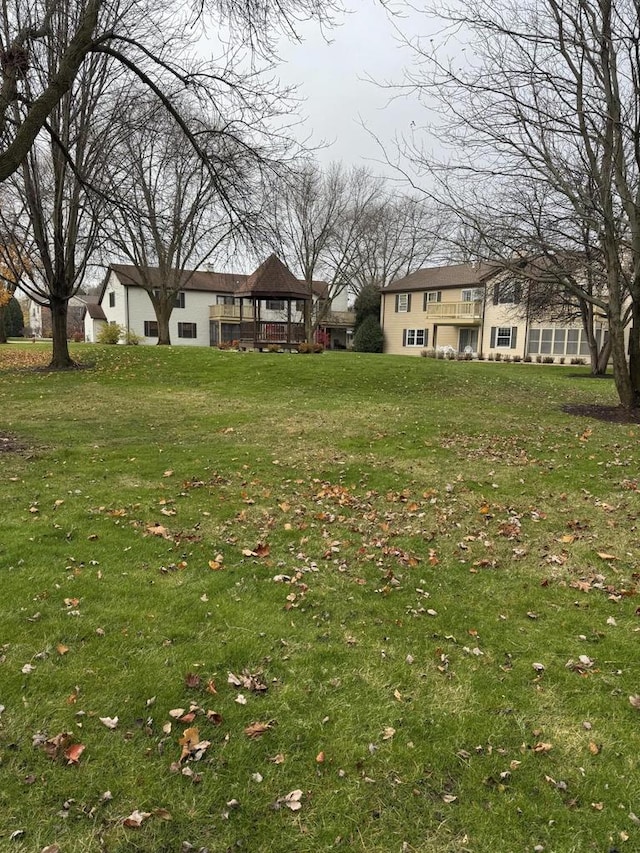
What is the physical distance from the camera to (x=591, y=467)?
25.5 ft

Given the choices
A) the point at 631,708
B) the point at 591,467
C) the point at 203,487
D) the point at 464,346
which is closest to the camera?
the point at 631,708

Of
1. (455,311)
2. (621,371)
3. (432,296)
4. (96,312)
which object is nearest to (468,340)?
(455,311)

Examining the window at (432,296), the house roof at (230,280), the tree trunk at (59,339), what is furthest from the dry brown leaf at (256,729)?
the window at (432,296)

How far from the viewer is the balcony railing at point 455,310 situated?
3638cm

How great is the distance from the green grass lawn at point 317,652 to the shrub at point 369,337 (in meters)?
34.2

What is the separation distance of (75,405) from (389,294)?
108 ft

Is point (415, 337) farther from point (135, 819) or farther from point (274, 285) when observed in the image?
point (135, 819)

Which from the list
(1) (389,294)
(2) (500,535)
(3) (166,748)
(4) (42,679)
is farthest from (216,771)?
(1) (389,294)

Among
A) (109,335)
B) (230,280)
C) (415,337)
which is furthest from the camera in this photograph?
(230,280)

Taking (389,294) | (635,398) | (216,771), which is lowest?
(216,771)

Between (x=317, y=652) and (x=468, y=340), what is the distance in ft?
124

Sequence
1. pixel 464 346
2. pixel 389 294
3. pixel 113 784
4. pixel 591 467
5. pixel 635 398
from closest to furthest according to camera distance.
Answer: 1. pixel 113 784
2. pixel 591 467
3. pixel 635 398
4. pixel 464 346
5. pixel 389 294

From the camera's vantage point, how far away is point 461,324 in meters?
37.5

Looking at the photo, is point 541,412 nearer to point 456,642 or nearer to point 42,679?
point 456,642
